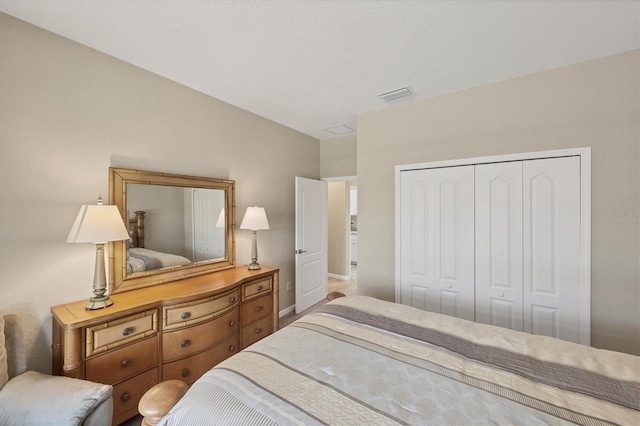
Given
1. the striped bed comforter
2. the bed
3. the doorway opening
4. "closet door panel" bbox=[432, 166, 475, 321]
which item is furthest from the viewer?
the doorway opening

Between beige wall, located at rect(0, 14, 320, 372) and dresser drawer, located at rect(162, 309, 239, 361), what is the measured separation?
27.7 inches

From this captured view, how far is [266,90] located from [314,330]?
2.20 metres

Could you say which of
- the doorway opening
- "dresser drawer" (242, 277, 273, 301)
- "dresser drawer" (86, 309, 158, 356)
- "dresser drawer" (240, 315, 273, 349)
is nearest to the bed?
"dresser drawer" (86, 309, 158, 356)

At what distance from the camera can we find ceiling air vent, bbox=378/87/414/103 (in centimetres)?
246

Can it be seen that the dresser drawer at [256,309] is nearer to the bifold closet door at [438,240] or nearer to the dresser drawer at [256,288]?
the dresser drawer at [256,288]

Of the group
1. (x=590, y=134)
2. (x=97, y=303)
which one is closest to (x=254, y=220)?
(x=97, y=303)

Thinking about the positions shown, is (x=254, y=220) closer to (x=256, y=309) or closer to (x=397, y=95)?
(x=256, y=309)

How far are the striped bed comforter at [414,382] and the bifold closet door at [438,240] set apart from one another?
41.2 inches

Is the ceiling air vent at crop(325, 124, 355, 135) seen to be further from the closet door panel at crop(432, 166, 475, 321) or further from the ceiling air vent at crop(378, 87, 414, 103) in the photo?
the closet door panel at crop(432, 166, 475, 321)

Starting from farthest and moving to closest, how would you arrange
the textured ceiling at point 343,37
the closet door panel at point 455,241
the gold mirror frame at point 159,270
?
the closet door panel at point 455,241, the gold mirror frame at point 159,270, the textured ceiling at point 343,37

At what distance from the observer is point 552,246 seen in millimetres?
2047

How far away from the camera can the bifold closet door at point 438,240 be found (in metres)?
2.39

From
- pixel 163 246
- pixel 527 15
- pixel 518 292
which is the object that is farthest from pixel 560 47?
pixel 163 246

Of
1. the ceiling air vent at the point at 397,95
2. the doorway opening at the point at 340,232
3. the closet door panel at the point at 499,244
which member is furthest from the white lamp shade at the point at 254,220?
the doorway opening at the point at 340,232
